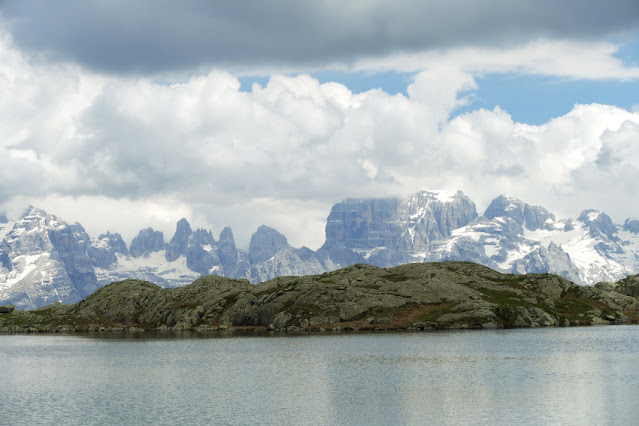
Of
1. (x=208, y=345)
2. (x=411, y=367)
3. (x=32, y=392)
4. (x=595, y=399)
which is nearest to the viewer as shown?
(x=595, y=399)

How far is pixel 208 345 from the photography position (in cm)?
17875

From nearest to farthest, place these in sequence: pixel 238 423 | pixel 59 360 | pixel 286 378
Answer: pixel 238 423 < pixel 286 378 < pixel 59 360

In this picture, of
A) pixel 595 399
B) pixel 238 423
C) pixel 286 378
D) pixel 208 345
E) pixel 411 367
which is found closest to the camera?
pixel 238 423

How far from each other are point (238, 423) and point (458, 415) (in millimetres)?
22674

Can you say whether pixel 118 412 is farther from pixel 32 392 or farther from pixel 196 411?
pixel 32 392

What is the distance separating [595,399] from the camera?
81.8 m

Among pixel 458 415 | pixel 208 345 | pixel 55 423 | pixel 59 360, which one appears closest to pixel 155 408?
pixel 55 423

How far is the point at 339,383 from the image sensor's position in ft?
337

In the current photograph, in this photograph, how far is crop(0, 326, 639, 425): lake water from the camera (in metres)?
77.9

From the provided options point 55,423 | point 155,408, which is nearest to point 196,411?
point 155,408

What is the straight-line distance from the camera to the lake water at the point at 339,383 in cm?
7794

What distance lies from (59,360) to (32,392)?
5122cm

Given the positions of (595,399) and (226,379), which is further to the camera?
(226,379)

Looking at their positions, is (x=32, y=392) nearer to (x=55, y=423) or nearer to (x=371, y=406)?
(x=55, y=423)
